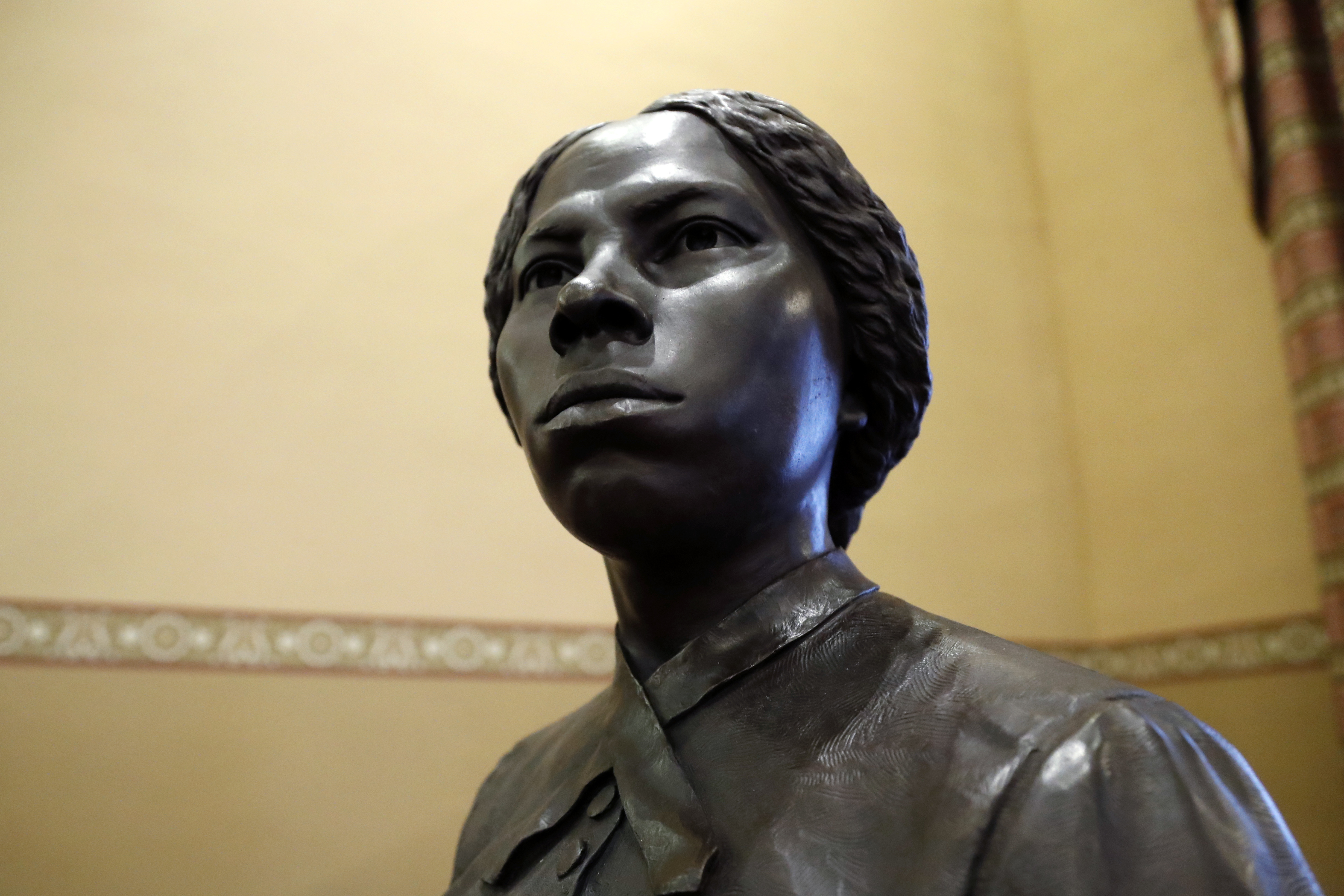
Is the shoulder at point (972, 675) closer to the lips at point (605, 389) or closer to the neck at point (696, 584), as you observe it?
the neck at point (696, 584)

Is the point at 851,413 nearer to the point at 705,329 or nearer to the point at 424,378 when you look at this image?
the point at 705,329

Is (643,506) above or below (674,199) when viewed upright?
below

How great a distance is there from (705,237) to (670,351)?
0.47ft

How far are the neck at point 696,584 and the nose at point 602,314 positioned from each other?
0.19m

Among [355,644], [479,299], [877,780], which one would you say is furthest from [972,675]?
[479,299]

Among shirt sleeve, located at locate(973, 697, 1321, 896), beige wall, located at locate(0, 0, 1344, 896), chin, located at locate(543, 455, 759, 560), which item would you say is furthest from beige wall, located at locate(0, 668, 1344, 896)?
shirt sleeve, located at locate(973, 697, 1321, 896)

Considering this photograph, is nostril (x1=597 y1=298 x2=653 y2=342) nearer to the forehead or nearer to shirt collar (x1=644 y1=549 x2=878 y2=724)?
the forehead

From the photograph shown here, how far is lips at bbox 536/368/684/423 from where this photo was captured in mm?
868

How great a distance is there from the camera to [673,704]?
3.02 feet

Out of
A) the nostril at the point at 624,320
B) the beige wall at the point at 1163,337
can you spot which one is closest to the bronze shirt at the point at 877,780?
the nostril at the point at 624,320

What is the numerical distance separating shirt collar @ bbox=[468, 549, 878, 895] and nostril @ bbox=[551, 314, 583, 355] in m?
0.27

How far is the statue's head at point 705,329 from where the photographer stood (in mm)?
875

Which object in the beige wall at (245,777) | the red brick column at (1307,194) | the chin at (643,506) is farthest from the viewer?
the red brick column at (1307,194)

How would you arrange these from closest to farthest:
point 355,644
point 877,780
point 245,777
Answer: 1. point 877,780
2. point 245,777
3. point 355,644
